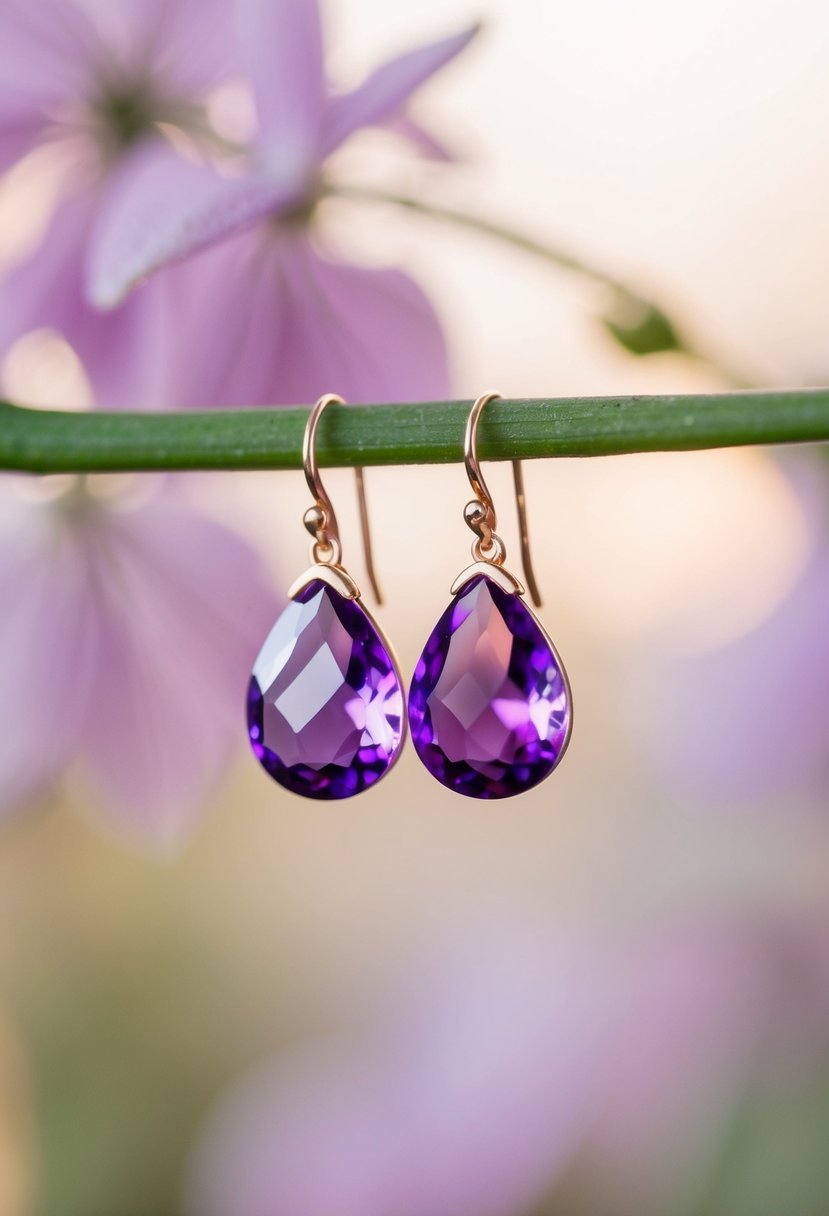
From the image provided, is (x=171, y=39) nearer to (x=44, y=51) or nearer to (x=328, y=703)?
(x=44, y=51)

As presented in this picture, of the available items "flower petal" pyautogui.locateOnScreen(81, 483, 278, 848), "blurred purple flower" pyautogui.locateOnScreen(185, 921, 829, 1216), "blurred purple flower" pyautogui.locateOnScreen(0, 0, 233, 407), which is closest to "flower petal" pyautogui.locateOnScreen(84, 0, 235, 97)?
"blurred purple flower" pyautogui.locateOnScreen(0, 0, 233, 407)

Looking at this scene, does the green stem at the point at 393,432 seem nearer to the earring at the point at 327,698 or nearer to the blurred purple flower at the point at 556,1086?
the earring at the point at 327,698

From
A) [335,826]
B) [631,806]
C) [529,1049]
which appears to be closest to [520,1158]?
[529,1049]

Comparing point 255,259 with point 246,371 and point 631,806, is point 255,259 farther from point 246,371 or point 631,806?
point 631,806

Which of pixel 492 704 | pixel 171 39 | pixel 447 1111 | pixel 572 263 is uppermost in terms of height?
pixel 171 39

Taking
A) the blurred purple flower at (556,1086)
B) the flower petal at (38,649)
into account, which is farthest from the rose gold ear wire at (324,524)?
the blurred purple flower at (556,1086)

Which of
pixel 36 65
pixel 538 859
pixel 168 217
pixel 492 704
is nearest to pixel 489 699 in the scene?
pixel 492 704
